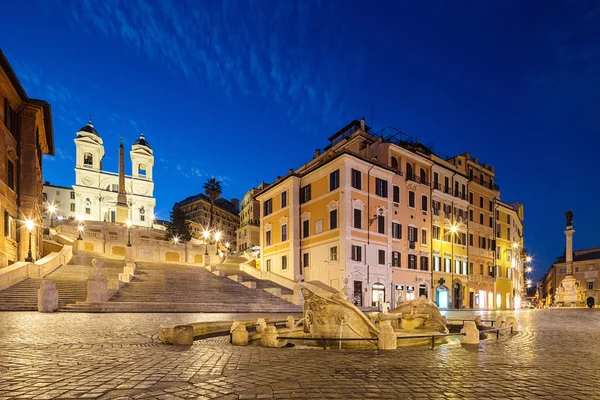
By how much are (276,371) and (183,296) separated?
66.7 feet

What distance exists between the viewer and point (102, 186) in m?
84.0

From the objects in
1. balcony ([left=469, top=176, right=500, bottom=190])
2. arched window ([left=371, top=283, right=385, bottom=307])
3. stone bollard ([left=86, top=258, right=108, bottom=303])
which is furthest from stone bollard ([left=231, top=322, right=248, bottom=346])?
balcony ([left=469, top=176, right=500, bottom=190])

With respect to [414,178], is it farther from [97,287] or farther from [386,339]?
[386,339]

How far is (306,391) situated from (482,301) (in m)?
49.1

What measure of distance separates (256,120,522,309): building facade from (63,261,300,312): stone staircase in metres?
8.13

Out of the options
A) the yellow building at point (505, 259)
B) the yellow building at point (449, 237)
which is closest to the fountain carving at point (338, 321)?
the yellow building at point (449, 237)

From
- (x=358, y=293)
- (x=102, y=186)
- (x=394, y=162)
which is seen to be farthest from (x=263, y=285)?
(x=102, y=186)

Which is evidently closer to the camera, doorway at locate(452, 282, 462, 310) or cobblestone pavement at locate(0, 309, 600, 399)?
cobblestone pavement at locate(0, 309, 600, 399)

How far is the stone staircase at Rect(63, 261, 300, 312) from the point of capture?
20522mm

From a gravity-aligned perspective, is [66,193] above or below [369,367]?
above

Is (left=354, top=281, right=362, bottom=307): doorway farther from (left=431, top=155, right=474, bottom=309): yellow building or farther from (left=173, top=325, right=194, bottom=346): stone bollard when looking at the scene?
(left=173, top=325, right=194, bottom=346): stone bollard

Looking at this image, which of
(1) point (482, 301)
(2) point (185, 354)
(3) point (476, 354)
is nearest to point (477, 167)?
(1) point (482, 301)

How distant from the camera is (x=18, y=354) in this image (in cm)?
715

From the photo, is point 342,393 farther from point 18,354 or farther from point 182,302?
point 182,302
